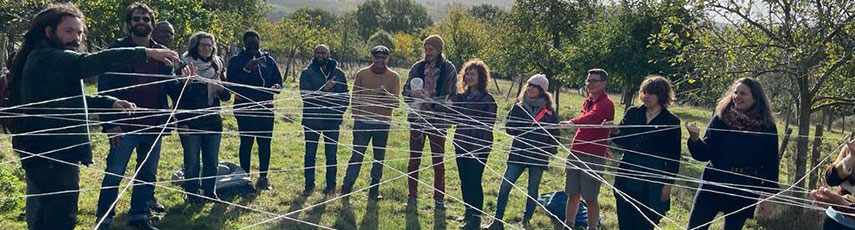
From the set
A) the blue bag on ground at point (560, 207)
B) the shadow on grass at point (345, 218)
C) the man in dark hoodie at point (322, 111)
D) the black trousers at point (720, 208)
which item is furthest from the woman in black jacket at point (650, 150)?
the man in dark hoodie at point (322, 111)

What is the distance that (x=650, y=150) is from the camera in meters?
4.08

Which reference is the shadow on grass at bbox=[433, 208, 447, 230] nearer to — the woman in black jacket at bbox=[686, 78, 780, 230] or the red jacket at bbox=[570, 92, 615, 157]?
the red jacket at bbox=[570, 92, 615, 157]

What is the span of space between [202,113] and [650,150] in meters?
3.19

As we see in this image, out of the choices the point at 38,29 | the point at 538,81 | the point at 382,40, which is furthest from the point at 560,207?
the point at 382,40

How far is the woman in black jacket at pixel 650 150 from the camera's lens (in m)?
4.04

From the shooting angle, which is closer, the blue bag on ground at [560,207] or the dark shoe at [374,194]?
the blue bag on ground at [560,207]

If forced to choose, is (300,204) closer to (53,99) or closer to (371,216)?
(371,216)

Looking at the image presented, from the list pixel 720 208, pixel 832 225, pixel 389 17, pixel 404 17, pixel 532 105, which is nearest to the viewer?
pixel 832 225

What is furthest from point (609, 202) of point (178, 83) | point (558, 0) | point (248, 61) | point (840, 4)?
point (558, 0)

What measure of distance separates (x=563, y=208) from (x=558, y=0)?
38.1 ft

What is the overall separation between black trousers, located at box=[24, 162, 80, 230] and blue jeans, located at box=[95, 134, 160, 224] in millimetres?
946

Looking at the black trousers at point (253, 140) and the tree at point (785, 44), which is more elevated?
the tree at point (785, 44)

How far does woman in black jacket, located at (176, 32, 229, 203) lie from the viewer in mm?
4688

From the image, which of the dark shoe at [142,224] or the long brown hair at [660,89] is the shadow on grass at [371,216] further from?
the long brown hair at [660,89]
